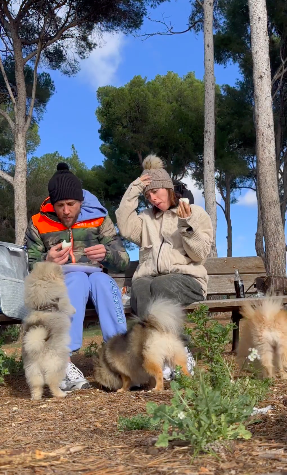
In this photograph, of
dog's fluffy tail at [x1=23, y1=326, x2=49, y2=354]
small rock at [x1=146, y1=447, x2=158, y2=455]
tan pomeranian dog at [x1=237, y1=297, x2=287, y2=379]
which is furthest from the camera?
tan pomeranian dog at [x1=237, y1=297, x2=287, y2=379]

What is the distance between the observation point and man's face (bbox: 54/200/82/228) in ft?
17.2

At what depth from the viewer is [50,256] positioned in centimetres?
506

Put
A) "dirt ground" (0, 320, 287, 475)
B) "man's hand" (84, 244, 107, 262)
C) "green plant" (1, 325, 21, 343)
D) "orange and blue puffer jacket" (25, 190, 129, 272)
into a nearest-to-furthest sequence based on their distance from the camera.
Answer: "dirt ground" (0, 320, 287, 475) < "man's hand" (84, 244, 107, 262) < "orange and blue puffer jacket" (25, 190, 129, 272) < "green plant" (1, 325, 21, 343)

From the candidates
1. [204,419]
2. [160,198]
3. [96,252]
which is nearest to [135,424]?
[204,419]

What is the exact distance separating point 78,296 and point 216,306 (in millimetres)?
1523

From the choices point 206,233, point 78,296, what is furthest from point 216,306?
point 78,296

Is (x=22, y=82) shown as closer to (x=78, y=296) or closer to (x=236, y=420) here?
(x=78, y=296)

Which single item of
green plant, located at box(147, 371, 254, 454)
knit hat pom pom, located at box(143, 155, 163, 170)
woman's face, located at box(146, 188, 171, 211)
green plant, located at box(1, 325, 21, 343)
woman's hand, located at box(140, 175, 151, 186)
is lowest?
green plant, located at box(1, 325, 21, 343)

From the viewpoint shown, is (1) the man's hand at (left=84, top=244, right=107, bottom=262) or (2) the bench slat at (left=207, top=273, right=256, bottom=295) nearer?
(1) the man's hand at (left=84, top=244, right=107, bottom=262)

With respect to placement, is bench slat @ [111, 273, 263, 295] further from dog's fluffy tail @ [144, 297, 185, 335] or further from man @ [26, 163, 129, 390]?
dog's fluffy tail @ [144, 297, 185, 335]

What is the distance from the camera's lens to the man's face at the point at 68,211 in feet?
17.2

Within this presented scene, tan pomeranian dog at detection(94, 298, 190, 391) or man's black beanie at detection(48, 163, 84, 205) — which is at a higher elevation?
man's black beanie at detection(48, 163, 84, 205)

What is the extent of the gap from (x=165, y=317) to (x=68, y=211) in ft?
4.43

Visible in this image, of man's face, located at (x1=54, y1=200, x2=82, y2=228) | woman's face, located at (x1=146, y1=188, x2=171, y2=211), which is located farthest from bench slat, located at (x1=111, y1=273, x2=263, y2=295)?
man's face, located at (x1=54, y1=200, x2=82, y2=228)
